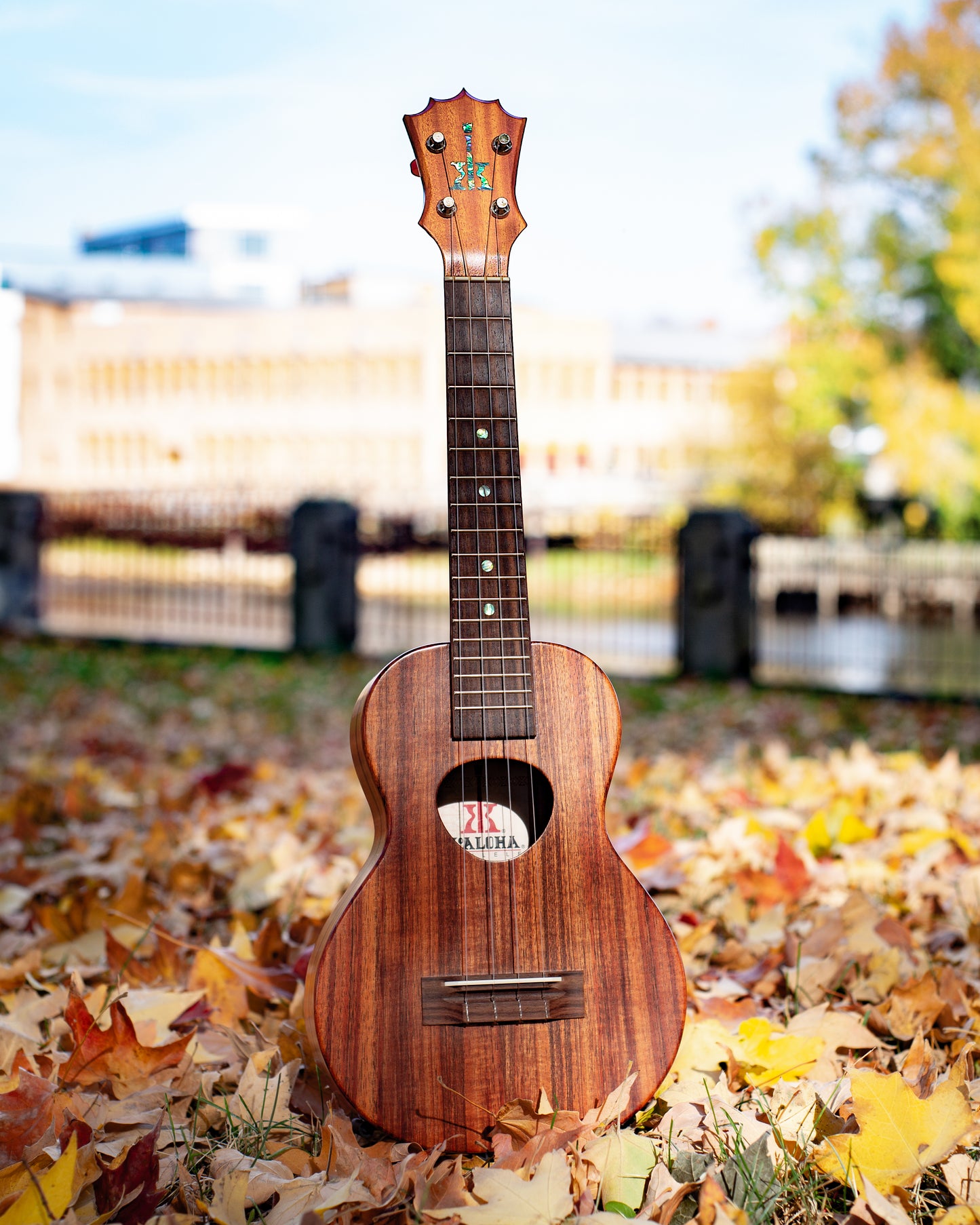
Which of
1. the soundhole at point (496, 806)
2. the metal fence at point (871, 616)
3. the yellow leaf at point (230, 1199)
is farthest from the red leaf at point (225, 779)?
the metal fence at point (871, 616)

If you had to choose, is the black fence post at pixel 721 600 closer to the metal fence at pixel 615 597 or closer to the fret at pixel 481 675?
the metal fence at pixel 615 597

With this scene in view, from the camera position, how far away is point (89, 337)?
181 ft

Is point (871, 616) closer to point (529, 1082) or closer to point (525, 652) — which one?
point (525, 652)

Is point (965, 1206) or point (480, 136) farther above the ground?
point (480, 136)

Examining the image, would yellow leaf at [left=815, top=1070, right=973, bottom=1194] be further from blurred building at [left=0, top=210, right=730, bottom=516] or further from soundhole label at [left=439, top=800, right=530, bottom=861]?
blurred building at [left=0, top=210, right=730, bottom=516]

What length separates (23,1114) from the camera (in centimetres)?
198

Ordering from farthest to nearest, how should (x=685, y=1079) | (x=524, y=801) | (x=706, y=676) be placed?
1. (x=706, y=676)
2. (x=685, y=1079)
3. (x=524, y=801)

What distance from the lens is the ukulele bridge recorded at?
201cm

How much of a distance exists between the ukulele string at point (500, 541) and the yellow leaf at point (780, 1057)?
0.56 metres

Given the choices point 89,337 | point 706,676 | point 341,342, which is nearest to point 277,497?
point 706,676

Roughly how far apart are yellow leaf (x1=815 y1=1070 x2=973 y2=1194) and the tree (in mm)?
16508

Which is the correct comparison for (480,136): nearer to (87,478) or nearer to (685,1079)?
(685,1079)

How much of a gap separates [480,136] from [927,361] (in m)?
20.0

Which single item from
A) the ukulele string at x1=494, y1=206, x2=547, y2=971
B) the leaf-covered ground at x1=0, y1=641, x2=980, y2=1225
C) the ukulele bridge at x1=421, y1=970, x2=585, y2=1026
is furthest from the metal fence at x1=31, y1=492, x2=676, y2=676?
the ukulele bridge at x1=421, y1=970, x2=585, y2=1026
